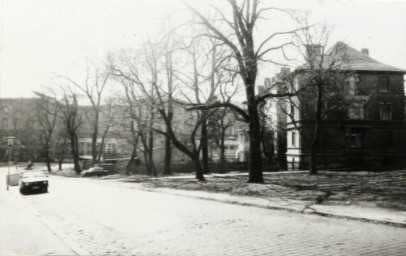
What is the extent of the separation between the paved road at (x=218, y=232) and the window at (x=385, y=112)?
29804 mm

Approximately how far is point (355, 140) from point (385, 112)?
13.5 feet

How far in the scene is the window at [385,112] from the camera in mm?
38178

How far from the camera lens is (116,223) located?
11.6 metres

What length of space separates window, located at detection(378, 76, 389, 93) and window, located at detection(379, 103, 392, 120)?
5.03ft

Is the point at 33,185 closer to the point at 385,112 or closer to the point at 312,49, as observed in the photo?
the point at 312,49

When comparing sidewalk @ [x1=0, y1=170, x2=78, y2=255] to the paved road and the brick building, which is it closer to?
the paved road

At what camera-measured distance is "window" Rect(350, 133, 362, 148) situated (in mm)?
38688

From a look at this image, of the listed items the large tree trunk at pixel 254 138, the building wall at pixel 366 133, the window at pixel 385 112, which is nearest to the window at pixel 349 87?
the building wall at pixel 366 133

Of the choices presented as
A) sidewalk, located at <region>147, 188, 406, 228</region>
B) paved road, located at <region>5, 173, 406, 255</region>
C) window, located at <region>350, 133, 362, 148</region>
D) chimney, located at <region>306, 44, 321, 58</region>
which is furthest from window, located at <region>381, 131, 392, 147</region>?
paved road, located at <region>5, 173, 406, 255</region>

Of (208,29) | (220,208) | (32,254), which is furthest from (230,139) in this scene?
(32,254)

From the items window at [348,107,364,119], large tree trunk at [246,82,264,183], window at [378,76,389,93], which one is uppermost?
window at [378,76,389,93]

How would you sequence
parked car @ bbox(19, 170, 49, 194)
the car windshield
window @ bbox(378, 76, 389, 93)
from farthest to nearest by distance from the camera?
window @ bbox(378, 76, 389, 93), the car windshield, parked car @ bbox(19, 170, 49, 194)

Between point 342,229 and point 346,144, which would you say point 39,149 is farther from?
point 342,229

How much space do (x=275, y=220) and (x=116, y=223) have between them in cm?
491
